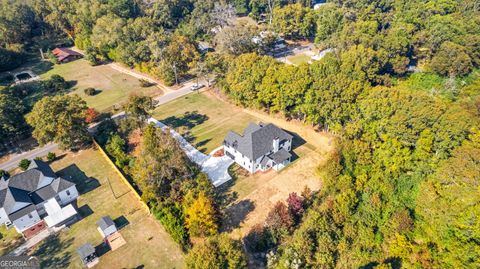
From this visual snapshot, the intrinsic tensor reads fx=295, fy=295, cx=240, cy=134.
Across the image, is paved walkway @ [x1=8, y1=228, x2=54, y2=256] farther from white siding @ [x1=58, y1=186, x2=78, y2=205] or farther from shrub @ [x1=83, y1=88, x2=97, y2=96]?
shrub @ [x1=83, y1=88, x2=97, y2=96]

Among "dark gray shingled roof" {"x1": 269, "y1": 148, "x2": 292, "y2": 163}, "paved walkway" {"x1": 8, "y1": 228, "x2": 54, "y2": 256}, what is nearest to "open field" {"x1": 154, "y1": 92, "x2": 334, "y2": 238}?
"dark gray shingled roof" {"x1": 269, "y1": 148, "x2": 292, "y2": 163}

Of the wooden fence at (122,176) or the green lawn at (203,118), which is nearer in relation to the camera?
the wooden fence at (122,176)

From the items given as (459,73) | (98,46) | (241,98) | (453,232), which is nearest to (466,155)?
(453,232)

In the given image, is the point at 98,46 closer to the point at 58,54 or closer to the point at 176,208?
the point at 58,54

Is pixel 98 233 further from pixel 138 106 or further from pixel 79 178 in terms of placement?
pixel 138 106

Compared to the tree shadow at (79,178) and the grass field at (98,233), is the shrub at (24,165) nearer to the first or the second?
the grass field at (98,233)

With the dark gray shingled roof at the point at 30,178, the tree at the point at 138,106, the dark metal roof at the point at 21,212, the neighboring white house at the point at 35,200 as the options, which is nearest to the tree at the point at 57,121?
the neighboring white house at the point at 35,200

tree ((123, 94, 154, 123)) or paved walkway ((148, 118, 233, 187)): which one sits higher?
tree ((123, 94, 154, 123))
